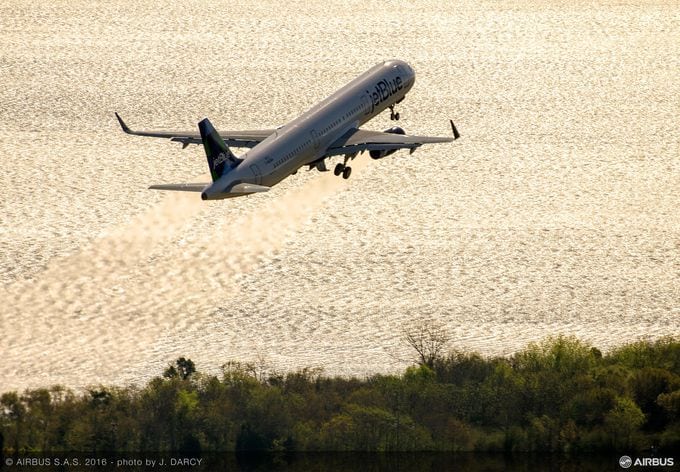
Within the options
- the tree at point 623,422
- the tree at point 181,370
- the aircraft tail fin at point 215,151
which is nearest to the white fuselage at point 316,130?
the aircraft tail fin at point 215,151

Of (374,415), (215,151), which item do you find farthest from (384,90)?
(374,415)

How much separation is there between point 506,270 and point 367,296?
16.6 metres

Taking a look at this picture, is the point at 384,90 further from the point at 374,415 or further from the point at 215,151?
the point at 374,415

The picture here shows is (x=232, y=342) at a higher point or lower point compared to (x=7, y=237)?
lower

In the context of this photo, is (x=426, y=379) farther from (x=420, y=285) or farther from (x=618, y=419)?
(x=420, y=285)

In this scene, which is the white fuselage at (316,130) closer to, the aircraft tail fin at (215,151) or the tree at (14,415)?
the aircraft tail fin at (215,151)

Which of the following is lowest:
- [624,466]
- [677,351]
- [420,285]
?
[624,466]

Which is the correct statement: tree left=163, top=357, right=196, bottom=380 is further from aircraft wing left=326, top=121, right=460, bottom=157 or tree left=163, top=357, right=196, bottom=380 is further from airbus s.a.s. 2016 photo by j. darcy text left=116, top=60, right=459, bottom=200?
aircraft wing left=326, top=121, right=460, bottom=157

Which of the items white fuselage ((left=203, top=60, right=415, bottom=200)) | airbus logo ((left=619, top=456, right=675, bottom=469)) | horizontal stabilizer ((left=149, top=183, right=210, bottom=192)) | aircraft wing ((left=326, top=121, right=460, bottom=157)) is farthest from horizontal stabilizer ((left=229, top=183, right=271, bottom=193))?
airbus logo ((left=619, top=456, right=675, bottom=469))

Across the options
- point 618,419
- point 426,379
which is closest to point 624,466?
point 618,419

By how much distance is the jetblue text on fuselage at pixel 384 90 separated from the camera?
6235 inches

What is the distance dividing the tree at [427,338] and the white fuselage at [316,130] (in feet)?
72.5

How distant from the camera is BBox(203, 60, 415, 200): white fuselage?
458 feet

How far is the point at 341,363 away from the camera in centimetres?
16488
